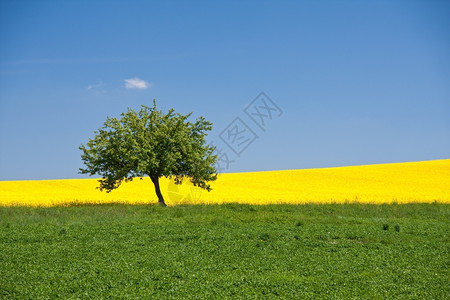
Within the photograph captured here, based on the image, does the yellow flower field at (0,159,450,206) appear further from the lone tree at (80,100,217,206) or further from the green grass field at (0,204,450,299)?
the green grass field at (0,204,450,299)

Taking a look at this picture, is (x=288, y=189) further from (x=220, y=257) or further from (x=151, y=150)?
(x=220, y=257)

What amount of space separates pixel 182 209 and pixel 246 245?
12178 millimetres

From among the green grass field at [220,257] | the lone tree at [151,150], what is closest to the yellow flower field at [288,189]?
the lone tree at [151,150]

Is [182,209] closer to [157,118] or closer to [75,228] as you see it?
[75,228]

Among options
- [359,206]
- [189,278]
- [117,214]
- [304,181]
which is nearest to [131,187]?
[304,181]

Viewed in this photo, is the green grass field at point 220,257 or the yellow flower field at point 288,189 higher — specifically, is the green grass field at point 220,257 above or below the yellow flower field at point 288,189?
below

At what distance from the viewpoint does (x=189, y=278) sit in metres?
12.6

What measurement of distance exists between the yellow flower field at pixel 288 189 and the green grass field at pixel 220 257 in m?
14.2

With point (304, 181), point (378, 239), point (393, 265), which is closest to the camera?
point (393, 265)

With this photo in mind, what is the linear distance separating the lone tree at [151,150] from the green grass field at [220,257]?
8.62 metres

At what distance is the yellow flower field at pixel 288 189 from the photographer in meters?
39.9

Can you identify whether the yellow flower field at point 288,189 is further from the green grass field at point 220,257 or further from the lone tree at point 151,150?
the green grass field at point 220,257

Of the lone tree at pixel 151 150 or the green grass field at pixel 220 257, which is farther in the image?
the lone tree at pixel 151 150

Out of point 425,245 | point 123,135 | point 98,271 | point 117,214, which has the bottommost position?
point 425,245
